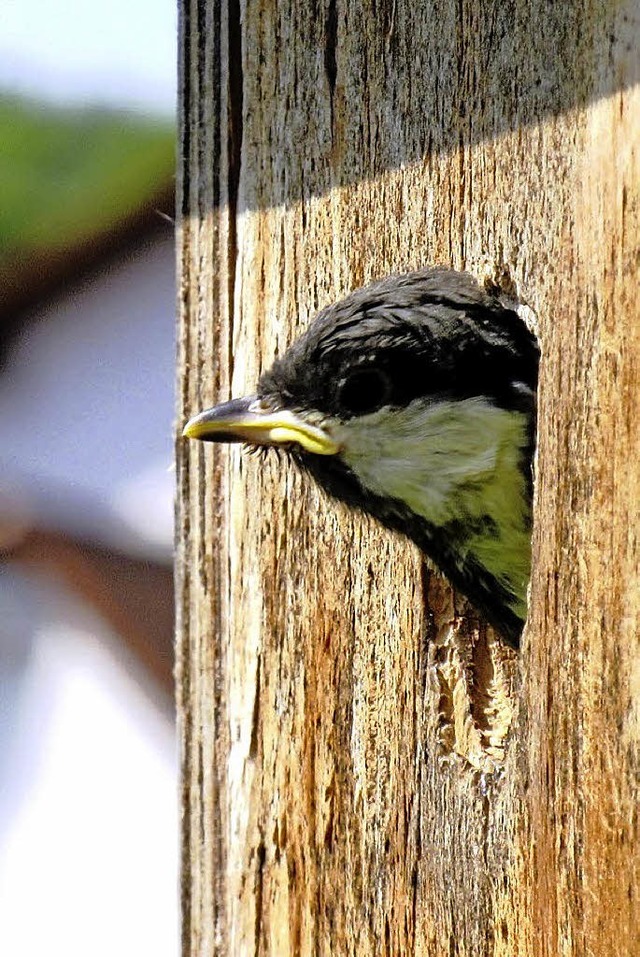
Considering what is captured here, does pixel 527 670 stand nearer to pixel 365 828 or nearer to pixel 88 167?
pixel 365 828

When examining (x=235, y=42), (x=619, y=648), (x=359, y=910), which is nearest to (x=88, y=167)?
(x=235, y=42)

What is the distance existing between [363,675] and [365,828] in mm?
160

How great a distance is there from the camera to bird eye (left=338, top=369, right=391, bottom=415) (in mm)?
1408

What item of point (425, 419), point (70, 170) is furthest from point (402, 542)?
point (70, 170)

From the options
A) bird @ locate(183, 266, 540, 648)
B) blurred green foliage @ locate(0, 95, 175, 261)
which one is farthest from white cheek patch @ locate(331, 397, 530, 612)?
blurred green foliage @ locate(0, 95, 175, 261)

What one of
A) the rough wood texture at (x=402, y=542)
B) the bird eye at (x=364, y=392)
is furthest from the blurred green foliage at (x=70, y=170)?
the bird eye at (x=364, y=392)

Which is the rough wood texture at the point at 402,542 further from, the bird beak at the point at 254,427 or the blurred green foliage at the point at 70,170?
the blurred green foliage at the point at 70,170

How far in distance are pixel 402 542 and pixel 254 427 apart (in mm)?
206

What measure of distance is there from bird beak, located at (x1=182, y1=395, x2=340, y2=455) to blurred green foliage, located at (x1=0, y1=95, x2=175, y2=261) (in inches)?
37.0

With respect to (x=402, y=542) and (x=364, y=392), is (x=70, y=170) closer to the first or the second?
(x=364, y=392)

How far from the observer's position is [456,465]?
151 centimetres

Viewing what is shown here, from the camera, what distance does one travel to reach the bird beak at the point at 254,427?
134 cm

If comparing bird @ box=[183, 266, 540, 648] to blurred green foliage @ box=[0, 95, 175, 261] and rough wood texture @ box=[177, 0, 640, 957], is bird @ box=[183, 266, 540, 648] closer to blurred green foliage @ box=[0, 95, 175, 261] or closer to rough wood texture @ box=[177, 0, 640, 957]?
rough wood texture @ box=[177, 0, 640, 957]

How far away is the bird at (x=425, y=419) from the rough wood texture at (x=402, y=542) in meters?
0.05
